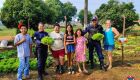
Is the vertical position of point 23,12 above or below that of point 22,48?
above

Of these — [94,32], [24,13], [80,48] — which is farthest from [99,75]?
[24,13]

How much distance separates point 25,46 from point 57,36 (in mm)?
1189

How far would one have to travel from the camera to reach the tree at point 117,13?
3481 cm

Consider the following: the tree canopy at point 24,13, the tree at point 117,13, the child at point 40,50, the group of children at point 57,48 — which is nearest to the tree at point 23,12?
the tree canopy at point 24,13

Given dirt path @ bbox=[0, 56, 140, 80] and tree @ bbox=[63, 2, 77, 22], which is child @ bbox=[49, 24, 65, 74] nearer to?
dirt path @ bbox=[0, 56, 140, 80]

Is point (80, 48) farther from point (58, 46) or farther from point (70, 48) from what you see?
point (58, 46)

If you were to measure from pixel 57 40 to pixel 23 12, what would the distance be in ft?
71.0

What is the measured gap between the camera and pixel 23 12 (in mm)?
32656

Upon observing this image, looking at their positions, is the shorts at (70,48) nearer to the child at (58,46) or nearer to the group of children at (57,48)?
the group of children at (57,48)

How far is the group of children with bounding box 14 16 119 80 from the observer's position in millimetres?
10820

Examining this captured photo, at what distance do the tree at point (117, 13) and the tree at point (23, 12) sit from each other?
6.27m

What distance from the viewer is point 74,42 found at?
1165 centimetres

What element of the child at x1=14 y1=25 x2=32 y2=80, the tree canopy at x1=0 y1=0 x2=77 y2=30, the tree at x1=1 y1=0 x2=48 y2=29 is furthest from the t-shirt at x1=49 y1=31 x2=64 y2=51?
the tree at x1=1 y1=0 x2=48 y2=29

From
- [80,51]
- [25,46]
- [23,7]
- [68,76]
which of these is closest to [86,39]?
[80,51]
